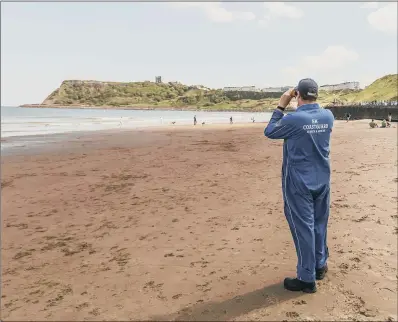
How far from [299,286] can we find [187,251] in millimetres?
1983

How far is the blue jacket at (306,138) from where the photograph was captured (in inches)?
158

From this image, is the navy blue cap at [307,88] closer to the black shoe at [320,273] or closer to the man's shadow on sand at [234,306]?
the black shoe at [320,273]

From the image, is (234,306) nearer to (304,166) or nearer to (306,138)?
(304,166)

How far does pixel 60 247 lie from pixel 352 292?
4545 mm

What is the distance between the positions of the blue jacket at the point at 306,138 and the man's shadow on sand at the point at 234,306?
4.15 ft

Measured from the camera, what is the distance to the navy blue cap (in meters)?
4.11

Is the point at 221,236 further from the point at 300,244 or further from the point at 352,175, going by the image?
the point at 352,175

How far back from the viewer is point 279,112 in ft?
13.7

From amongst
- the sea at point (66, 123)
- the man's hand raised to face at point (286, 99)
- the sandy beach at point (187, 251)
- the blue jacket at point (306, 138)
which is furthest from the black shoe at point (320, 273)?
the sea at point (66, 123)

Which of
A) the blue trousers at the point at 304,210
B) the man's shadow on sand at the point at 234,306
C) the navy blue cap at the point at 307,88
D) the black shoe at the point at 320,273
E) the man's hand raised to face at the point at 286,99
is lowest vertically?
the man's shadow on sand at the point at 234,306

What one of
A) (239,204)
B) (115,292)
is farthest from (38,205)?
(115,292)

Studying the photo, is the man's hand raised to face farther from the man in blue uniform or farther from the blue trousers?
the blue trousers

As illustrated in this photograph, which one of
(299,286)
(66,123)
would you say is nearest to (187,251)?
(299,286)

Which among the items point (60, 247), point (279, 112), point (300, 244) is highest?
point (279, 112)
